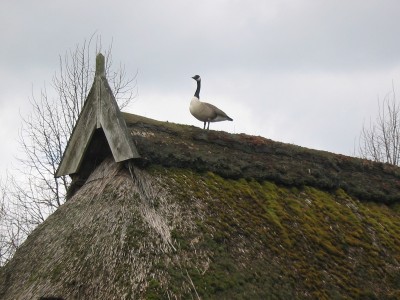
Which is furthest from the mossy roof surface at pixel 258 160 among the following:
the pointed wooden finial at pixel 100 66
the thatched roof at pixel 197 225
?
the pointed wooden finial at pixel 100 66

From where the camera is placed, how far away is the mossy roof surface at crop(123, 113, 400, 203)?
7.12m

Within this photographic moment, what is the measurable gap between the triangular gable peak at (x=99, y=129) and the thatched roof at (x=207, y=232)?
20cm

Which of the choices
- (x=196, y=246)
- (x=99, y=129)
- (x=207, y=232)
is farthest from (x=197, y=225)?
(x=99, y=129)

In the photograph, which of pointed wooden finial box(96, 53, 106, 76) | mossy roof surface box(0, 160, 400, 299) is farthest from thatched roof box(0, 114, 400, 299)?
pointed wooden finial box(96, 53, 106, 76)

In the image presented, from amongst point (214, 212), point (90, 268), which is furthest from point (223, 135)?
point (90, 268)

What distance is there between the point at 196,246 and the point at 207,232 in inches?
10.4

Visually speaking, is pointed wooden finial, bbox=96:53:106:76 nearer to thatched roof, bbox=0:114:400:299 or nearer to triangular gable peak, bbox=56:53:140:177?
triangular gable peak, bbox=56:53:140:177

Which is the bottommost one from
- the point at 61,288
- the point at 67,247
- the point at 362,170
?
the point at 61,288

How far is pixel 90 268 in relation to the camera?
5598 mm

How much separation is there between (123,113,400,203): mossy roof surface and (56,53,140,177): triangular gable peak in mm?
218

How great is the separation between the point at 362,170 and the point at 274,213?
9.06ft

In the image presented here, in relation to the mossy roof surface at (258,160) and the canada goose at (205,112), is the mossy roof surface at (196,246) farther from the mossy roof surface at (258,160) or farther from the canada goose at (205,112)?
the canada goose at (205,112)

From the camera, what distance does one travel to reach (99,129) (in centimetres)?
719

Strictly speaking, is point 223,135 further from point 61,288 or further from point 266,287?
point 61,288
